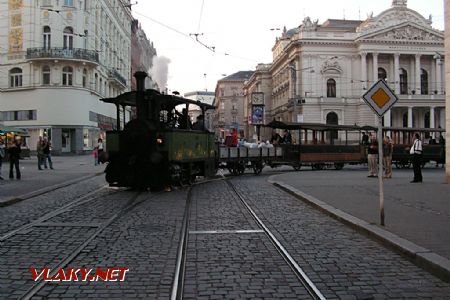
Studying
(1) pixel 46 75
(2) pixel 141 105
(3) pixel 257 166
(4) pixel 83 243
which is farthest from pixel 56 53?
(4) pixel 83 243

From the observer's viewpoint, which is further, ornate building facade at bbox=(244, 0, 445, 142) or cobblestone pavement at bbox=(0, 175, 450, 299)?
ornate building facade at bbox=(244, 0, 445, 142)

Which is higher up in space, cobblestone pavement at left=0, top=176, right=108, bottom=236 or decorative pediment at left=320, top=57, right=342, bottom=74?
decorative pediment at left=320, top=57, right=342, bottom=74

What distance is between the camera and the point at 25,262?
20.5 ft

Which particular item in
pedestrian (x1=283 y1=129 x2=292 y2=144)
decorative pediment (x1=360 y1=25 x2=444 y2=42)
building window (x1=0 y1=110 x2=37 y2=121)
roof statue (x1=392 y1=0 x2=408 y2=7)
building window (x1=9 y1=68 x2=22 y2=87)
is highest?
roof statue (x1=392 y1=0 x2=408 y2=7)

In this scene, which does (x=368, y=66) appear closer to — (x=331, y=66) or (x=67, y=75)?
(x=331, y=66)

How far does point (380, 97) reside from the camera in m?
8.84

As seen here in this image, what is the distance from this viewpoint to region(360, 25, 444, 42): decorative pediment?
80125mm

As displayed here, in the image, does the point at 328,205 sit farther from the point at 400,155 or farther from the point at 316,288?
the point at 400,155

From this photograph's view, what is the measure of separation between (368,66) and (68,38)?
51599 millimetres

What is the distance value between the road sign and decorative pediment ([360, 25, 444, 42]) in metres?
75.9

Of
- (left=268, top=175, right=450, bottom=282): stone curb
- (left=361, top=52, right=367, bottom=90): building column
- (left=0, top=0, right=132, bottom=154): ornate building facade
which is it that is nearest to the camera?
(left=268, top=175, right=450, bottom=282): stone curb

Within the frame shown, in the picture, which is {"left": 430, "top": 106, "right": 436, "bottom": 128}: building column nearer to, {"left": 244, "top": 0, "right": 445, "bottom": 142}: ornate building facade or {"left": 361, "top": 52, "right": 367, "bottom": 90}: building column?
{"left": 244, "top": 0, "right": 445, "bottom": 142}: ornate building facade

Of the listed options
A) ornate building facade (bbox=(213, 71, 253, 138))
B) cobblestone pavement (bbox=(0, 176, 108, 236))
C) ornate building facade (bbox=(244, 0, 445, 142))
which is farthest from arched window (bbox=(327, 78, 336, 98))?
cobblestone pavement (bbox=(0, 176, 108, 236))

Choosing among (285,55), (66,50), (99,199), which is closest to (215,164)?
(99,199)
